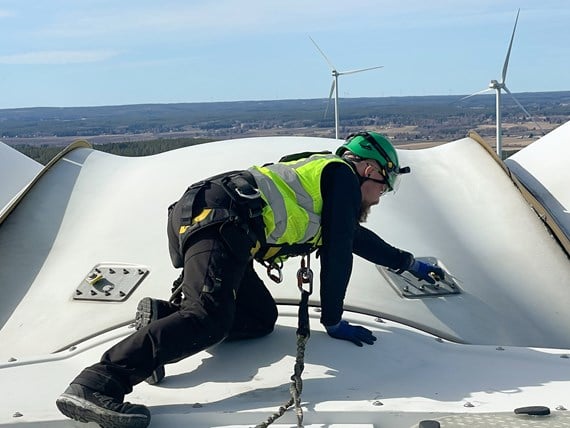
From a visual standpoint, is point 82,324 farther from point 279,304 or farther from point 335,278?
point 335,278

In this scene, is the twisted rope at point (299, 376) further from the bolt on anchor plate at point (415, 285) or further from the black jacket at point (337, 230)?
the bolt on anchor plate at point (415, 285)

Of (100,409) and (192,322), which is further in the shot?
(192,322)

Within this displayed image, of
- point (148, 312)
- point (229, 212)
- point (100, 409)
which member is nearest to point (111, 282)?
point (148, 312)

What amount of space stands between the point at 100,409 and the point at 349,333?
1.49 m

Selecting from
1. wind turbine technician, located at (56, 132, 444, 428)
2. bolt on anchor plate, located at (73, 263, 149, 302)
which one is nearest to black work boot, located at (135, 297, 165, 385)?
wind turbine technician, located at (56, 132, 444, 428)

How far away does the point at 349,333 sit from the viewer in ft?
14.2

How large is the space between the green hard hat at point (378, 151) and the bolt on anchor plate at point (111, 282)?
1.90 m

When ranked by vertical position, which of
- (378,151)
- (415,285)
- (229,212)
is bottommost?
(415,285)

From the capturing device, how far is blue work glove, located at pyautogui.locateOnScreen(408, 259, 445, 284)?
5316 millimetres

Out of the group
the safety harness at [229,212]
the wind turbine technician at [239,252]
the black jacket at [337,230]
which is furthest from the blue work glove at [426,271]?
the safety harness at [229,212]

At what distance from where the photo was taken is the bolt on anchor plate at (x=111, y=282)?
17.5 ft

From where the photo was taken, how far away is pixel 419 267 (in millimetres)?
5355

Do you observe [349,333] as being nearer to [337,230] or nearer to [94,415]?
[337,230]

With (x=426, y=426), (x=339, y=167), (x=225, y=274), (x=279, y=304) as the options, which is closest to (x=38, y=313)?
(x=279, y=304)
